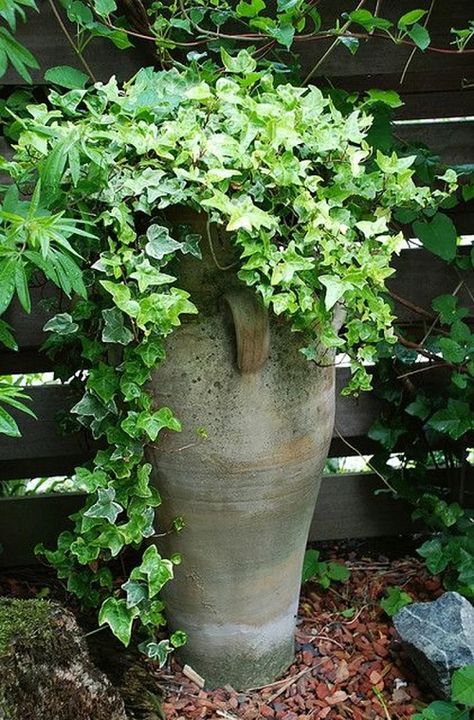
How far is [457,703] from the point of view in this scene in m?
1.77

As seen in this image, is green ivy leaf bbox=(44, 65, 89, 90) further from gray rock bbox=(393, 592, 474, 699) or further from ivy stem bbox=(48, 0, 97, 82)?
gray rock bbox=(393, 592, 474, 699)

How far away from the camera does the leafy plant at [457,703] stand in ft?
5.39

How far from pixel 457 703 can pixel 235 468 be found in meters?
0.67

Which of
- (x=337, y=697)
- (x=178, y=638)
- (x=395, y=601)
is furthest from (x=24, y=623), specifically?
(x=395, y=601)

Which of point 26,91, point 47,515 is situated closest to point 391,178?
point 26,91

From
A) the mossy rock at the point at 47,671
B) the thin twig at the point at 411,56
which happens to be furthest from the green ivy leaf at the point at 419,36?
the mossy rock at the point at 47,671

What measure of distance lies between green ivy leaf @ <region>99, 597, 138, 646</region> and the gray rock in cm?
62

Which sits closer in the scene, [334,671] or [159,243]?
[159,243]

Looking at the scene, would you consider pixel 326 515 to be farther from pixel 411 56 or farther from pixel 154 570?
pixel 411 56

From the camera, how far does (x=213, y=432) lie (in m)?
1.64

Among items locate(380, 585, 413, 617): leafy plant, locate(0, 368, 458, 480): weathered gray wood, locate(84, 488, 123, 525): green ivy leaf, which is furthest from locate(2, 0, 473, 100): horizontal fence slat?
locate(380, 585, 413, 617): leafy plant

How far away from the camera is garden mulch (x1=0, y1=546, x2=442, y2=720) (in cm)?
187

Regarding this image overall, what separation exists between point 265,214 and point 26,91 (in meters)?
0.82

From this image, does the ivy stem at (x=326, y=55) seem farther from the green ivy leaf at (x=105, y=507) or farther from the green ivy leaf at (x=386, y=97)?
the green ivy leaf at (x=105, y=507)
